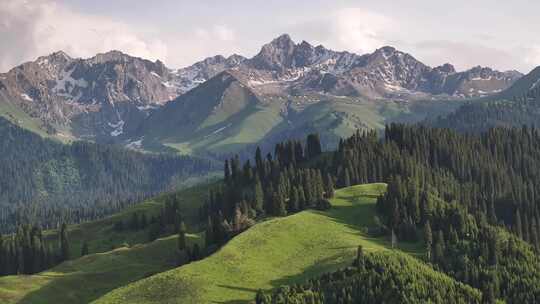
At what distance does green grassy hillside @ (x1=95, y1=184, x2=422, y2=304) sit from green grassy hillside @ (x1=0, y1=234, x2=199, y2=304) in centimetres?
2229

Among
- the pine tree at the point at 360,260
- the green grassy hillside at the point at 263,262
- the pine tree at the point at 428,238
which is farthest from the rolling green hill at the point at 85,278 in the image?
the pine tree at the point at 428,238

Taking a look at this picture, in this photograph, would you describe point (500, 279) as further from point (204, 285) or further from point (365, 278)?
point (204, 285)

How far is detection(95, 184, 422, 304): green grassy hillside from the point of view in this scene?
5694 inches

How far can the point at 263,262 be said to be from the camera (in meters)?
162

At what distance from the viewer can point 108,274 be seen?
180 metres

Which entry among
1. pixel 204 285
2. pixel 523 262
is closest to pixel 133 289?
pixel 204 285

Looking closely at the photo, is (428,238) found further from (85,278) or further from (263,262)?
(85,278)

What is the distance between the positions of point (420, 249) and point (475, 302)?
111 ft

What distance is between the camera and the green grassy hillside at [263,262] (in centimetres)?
14462

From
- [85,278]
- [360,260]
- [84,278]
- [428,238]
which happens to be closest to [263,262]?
[360,260]

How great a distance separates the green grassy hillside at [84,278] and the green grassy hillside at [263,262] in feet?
73.1

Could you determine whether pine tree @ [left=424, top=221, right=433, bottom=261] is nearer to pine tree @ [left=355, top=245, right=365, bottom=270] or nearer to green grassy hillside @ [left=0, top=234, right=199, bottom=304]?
pine tree @ [left=355, top=245, right=365, bottom=270]

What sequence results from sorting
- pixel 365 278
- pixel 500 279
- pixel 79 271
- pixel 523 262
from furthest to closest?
pixel 79 271 → pixel 523 262 → pixel 500 279 → pixel 365 278

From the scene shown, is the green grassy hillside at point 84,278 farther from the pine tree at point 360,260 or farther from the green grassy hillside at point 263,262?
the pine tree at point 360,260
